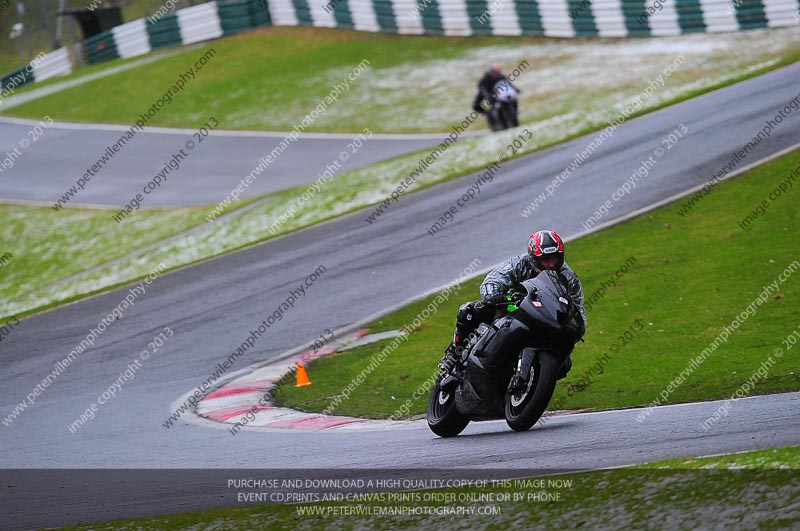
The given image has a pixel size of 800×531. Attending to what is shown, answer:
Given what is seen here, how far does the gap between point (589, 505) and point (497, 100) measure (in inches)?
785

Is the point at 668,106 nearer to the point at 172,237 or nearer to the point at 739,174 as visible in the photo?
the point at 739,174

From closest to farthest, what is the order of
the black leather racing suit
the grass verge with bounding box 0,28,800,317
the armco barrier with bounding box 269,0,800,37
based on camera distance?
the black leather racing suit, the grass verge with bounding box 0,28,800,317, the armco barrier with bounding box 269,0,800,37

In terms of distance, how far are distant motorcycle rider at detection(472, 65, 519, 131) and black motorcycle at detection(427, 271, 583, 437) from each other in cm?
1641

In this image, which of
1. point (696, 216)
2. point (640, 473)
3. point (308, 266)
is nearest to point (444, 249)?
point (308, 266)

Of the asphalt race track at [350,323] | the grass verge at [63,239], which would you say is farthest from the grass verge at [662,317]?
the grass verge at [63,239]

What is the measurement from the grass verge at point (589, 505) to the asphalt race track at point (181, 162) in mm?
18179

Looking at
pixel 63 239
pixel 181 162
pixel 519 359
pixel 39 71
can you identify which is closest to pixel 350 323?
pixel 519 359

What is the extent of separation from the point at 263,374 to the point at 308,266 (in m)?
4.17

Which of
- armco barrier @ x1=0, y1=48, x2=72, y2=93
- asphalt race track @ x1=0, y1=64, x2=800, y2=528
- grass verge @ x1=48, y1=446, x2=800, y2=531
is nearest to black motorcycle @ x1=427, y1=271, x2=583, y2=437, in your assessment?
asphalt race track @ x1=0, y1=64, x2=800, y2=528

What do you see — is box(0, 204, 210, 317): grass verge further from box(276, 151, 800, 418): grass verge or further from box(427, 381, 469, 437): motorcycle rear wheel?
box(427, 381, 469, 437): motorcycle rear wheel

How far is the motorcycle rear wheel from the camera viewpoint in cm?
925

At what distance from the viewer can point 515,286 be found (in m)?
8.97

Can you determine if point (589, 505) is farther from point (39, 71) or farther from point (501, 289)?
point (39, 71)

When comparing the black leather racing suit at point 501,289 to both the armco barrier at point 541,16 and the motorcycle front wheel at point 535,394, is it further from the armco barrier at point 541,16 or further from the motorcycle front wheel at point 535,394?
the armco barrier at point 541,16
